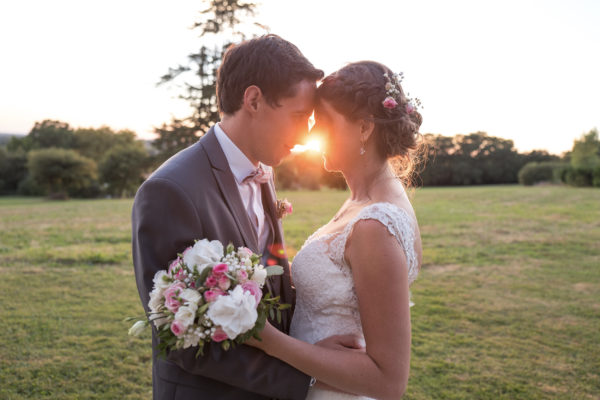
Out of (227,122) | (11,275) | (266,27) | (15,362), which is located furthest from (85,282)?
(227,122)

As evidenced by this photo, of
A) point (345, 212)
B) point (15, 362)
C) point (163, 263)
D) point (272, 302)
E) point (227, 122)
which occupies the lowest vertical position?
point (15, 362)

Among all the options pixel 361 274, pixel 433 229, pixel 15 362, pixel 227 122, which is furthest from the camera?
pixel 433 229

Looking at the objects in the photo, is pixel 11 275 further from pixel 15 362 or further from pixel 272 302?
pixel 272 302

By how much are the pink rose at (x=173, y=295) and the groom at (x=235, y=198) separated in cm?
31

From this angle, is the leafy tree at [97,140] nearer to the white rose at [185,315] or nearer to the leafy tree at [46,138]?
the leafy tree at [46,138]

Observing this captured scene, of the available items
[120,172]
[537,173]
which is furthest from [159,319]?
[537,173]

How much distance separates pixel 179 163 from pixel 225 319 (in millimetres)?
994

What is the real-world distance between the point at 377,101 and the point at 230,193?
1147mm

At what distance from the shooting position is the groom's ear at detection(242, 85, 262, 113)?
9.71 ft

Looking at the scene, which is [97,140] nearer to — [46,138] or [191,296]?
[46,138]

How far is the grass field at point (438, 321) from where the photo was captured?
20.4ft

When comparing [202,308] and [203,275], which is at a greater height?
[203,275]

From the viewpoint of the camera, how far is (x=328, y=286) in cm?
296

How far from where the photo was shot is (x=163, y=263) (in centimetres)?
223
